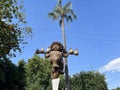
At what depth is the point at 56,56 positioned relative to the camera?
14.4 m

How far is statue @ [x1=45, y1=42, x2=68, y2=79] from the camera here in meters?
14.1

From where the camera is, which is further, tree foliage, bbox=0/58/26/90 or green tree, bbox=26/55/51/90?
green tree, bbox=26/55/51/90

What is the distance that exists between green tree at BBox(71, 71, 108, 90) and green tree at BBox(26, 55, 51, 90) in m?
8.02

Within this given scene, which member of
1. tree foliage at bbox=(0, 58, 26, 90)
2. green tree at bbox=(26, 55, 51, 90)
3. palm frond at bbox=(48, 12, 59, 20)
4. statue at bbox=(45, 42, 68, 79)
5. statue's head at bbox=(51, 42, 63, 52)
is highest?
green tree at bbox=(26, 55, 51, 90)

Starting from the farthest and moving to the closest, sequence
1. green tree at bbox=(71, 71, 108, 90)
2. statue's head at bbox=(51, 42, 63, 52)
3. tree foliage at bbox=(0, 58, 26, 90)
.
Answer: green tree at bbox=(71, 71, 108, 90) < tree foliage at bbox=(0, 58, 26, 90) < statue's head at bbox=(51, 42, 63, 52)

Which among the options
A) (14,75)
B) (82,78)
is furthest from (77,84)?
(14,75)

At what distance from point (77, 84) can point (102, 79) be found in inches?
178

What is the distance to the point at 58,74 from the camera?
46.2 ft

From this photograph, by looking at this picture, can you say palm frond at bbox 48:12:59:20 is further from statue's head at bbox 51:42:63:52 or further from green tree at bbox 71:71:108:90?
statue's head at bbox 51:42:63:52

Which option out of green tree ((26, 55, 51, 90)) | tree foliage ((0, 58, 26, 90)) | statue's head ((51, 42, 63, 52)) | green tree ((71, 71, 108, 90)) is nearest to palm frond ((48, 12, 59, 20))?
tree foliage ((0, 58, 26, 90))

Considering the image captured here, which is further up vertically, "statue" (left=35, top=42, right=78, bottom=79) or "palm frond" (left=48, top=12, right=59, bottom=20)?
"palm frond" (left=48, top=12, right=59, bottom=20)

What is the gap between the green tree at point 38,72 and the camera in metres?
71.7

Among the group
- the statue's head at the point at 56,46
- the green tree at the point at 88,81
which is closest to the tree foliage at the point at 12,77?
the statue's head at the point at 56,46

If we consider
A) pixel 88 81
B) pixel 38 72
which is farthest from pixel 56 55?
pixel 38 72
